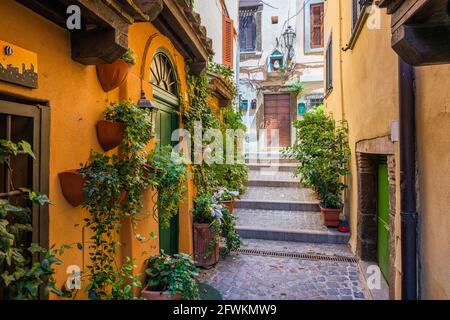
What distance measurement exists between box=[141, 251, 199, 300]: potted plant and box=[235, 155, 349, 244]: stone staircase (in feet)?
9.52

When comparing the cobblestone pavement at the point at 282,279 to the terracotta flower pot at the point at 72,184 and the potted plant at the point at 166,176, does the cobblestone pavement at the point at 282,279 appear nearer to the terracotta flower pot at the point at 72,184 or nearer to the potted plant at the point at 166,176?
the potted plant at the point at 166,176

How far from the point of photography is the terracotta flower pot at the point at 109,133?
223 centimetres

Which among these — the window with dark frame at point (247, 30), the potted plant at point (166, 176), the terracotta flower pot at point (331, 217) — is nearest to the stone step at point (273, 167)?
the terracotta flower pot at point (331, 217)

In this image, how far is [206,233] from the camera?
169 inches

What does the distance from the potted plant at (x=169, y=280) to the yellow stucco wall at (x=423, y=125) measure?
2051 mm

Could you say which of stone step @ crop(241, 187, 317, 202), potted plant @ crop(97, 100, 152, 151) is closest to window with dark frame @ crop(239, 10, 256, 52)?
stone step @ crop(241, 187, 317, 202)

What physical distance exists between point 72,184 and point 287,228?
15.4 ft

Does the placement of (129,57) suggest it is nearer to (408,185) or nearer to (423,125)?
(423,125)

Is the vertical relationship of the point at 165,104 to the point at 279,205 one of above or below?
above

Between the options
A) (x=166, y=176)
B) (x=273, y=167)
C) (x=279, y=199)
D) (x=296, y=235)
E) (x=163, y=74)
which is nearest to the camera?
(x=166, y=176)

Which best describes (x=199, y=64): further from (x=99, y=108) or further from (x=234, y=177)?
(x=234, y=177)

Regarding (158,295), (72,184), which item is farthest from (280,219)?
(72,184)

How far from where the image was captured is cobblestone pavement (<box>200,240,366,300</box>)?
3500 mm
